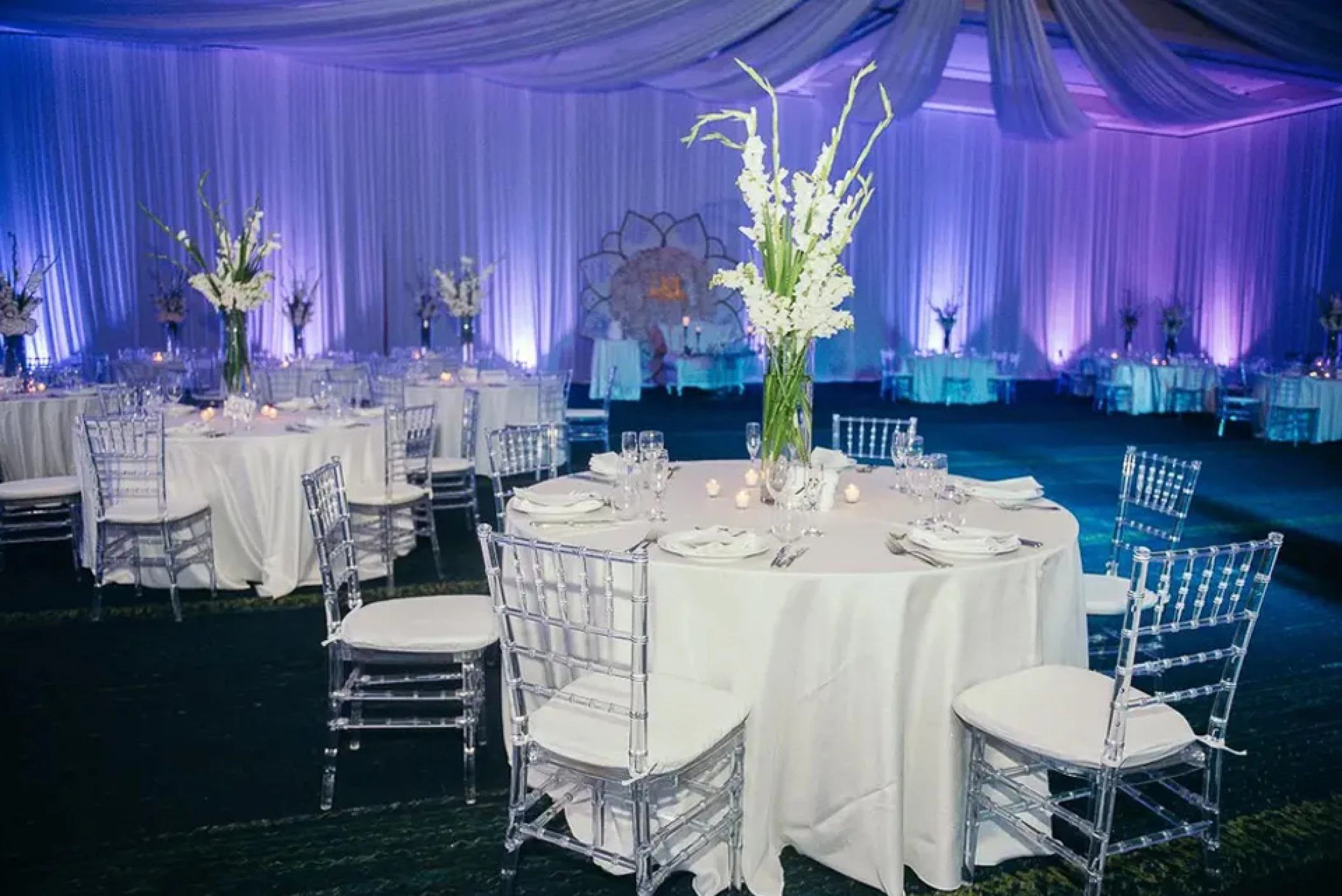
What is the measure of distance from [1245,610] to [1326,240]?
13344mm

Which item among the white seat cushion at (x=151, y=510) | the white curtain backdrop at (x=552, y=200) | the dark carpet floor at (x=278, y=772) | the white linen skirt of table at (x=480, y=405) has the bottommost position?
the dark carpet floor at (x=278, y=772)

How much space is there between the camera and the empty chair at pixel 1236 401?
1045cm

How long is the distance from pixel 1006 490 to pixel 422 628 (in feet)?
6.00

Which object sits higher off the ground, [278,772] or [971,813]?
[971,813]

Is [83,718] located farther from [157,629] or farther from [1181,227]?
[1181,227]

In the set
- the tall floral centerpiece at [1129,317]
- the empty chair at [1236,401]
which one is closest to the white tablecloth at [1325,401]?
the empty chair at [1236,401]

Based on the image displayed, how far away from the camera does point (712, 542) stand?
8.46ft

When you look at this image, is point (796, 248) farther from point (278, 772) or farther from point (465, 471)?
point (465, 471)

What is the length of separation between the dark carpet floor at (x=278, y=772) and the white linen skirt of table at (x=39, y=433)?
1.07 metres

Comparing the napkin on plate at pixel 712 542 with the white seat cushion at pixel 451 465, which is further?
the white seat cushion at pixel 451 465

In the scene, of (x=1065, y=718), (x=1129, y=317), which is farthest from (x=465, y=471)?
(x=1129, y=317)

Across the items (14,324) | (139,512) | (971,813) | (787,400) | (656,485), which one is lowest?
(971,813)

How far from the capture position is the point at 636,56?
8625 mm

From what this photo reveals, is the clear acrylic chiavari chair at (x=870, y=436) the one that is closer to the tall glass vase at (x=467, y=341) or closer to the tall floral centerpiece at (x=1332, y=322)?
the tall glass vase at (x=467, y=341)
